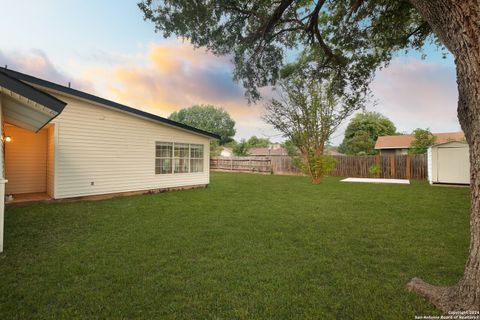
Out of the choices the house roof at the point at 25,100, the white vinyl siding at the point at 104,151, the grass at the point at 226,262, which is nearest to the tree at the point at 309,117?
the white vinyl siding at the point at 104,151

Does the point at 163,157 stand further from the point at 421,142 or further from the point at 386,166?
the point at 421,142

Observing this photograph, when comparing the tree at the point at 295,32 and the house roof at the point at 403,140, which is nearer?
the tree at the point at 295,32

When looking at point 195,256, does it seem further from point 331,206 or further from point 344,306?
point 331,206

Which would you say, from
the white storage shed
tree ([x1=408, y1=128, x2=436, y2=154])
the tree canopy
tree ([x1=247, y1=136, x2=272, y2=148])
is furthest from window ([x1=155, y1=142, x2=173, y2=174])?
tree ([x1=247, y1=136, x2=272, y2=148])

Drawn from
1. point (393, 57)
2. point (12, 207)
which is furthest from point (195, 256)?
point (393, 57)

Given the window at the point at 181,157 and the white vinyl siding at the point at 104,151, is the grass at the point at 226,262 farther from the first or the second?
the window at the point at 181,157

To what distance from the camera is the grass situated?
209cm

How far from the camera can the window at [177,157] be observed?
9.45 meters

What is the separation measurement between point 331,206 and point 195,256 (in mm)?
4573

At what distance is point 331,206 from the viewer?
6.48m

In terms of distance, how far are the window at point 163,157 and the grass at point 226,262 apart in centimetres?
388

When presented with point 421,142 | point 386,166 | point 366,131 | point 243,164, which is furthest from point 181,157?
point 366,131

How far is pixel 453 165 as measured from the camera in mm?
10586

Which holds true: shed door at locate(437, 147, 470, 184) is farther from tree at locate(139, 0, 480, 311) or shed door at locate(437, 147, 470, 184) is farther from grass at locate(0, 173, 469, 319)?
tree at locate(139, 0, 480, 311)
